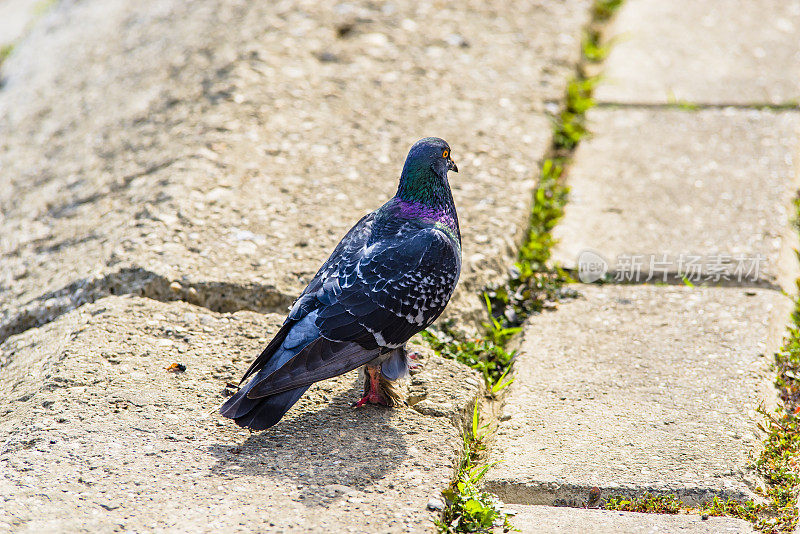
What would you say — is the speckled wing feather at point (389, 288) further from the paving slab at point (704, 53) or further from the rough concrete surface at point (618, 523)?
the paving slab at point (704, 53)

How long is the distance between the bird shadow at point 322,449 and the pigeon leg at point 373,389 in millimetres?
25

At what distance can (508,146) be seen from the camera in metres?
4.40

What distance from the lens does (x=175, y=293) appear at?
3393 millimetres

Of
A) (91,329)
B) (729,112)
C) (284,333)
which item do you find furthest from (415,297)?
(729,112)


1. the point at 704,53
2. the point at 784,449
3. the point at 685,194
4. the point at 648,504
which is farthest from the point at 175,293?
the point at 704,53

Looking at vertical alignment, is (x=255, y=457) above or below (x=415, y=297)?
below

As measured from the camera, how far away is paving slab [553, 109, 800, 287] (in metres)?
3.72

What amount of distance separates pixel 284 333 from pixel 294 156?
68.0 inches

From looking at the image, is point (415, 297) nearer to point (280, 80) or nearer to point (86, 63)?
point (280, 80)

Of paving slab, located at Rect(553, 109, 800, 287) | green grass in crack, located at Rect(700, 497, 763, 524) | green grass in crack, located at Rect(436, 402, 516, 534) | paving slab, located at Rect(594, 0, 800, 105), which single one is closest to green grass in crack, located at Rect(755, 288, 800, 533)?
green grass in crack, located at Rect(700, 497, 763, 524)

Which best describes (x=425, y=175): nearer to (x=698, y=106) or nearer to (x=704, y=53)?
(x=698, y=106)

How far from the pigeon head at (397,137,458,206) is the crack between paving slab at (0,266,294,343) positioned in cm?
72

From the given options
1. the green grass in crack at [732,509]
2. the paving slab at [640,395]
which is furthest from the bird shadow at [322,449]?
the green grass in crack at [732,509]

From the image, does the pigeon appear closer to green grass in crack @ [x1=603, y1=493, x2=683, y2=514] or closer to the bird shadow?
the bird shadow
